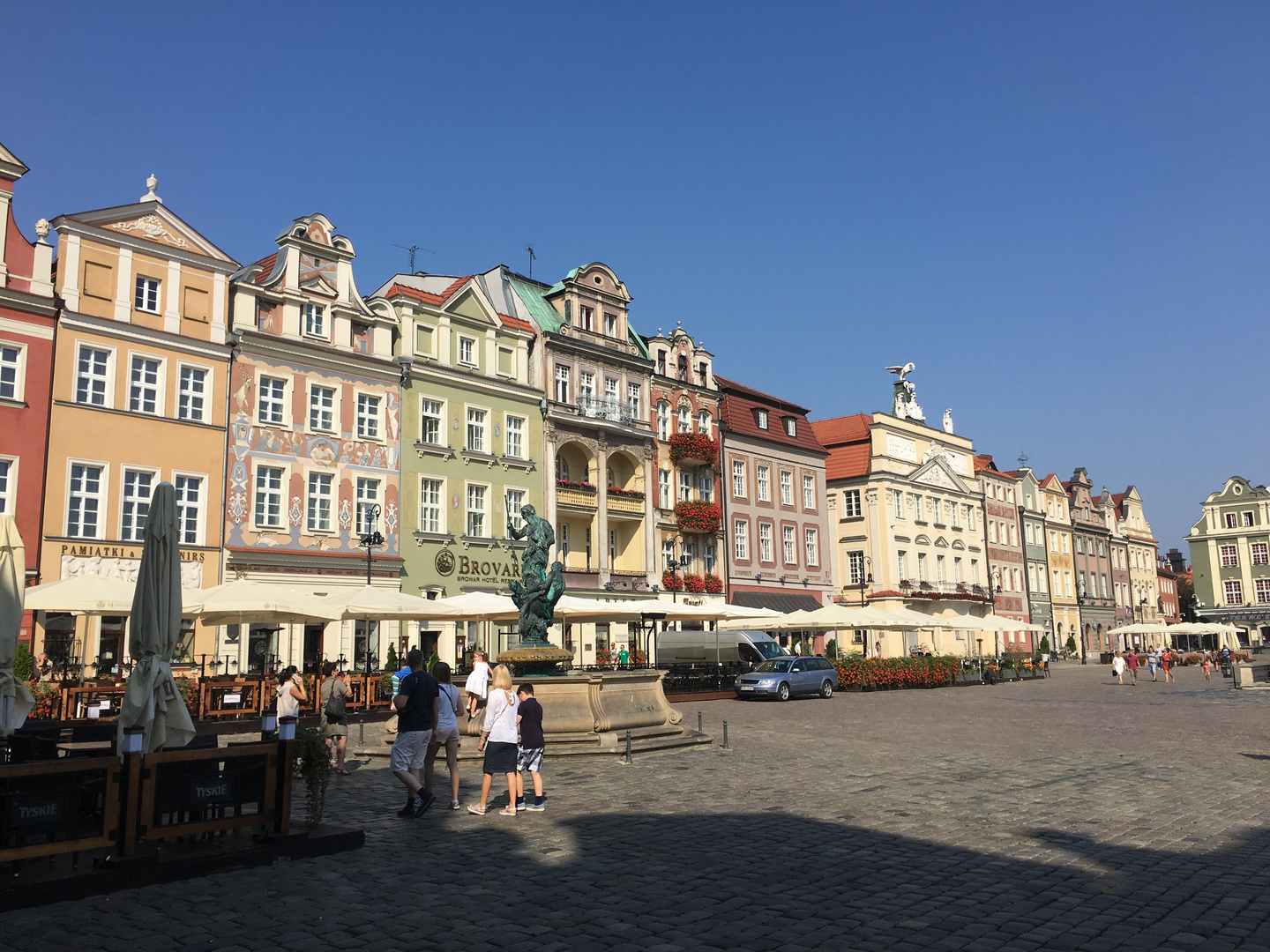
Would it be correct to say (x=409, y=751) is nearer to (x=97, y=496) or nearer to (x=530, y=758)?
(x=530, y=758)

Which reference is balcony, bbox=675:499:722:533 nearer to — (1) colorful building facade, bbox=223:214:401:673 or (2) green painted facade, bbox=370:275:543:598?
(2) green painted facade, bbox=370:275:543:598

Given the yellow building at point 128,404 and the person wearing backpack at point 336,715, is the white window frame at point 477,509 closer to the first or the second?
the yellow building at point 128,404

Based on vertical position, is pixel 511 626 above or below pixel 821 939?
above

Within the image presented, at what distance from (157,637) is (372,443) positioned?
1038 inches

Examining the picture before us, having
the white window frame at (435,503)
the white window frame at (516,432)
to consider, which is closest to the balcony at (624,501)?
the white window frame at (516,432)

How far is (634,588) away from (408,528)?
11.4m

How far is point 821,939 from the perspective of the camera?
6.64 meters

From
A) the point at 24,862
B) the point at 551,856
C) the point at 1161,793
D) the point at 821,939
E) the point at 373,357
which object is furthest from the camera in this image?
the point at 373,357

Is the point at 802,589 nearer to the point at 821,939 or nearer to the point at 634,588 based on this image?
the point at 634,588

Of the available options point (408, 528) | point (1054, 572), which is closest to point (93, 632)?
point (408, 528)

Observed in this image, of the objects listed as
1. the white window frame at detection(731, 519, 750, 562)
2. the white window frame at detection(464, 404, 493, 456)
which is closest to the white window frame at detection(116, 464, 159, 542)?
the white window frame at detection(464, 404, 493, 456)

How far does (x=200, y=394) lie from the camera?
101 ft

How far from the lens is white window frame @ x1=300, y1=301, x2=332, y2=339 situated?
33812 millimetres

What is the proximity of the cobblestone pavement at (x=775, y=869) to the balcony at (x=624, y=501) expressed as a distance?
2711cm
